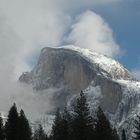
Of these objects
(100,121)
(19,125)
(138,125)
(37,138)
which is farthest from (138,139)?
(37,138)

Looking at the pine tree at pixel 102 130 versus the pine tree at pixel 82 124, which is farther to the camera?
the pine tree at pixel 82 124

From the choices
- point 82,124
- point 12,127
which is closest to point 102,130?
point 82,124

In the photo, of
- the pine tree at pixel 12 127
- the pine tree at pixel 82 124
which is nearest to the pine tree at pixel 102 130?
the pine tree at pixel 82 124

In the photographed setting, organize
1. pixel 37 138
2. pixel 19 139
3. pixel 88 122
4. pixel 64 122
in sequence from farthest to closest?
pixel 37 138 → pixel 64 122 → pixel 88 122 → pixel 19 139

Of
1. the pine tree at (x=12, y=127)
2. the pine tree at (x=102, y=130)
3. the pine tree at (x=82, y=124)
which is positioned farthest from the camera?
the pine tree at (x=82, y=124)

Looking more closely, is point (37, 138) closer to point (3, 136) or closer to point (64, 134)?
point (64, 134)

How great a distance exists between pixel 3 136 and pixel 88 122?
1194 centimetres

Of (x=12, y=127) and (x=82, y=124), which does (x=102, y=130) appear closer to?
(x=82, y=124)

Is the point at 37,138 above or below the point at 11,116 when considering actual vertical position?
above

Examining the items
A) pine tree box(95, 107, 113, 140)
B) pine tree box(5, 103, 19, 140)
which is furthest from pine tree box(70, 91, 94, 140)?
pine tree box(5, 103, 19, 140)

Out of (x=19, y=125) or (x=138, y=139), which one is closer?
(x=19, y=125)

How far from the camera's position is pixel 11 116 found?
255 feet

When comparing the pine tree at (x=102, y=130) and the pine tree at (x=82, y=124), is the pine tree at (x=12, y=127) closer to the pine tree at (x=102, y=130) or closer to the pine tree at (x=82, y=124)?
the pine tree at (x=82, y=124)

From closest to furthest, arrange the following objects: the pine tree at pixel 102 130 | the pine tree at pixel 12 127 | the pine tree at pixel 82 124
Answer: the pine tree at pixel 12 127 → the pine tree at pixel 102 130 → the pine tree at pixel 82 124
